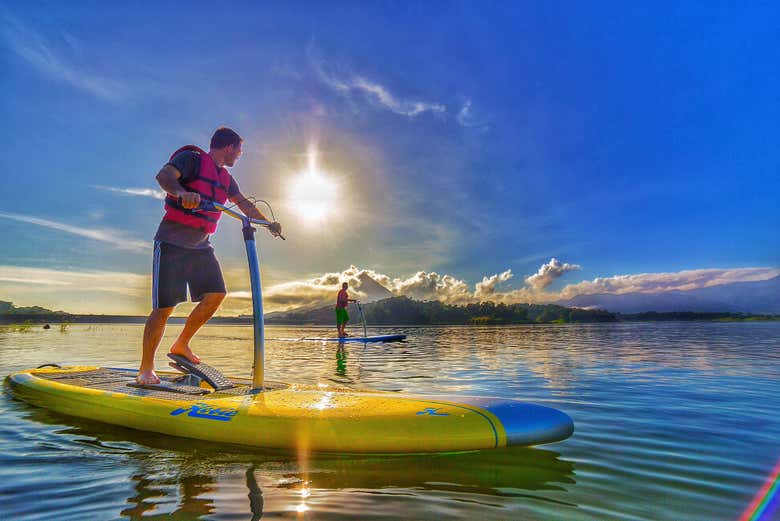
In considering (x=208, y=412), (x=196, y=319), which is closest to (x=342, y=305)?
(x=196, y=319)

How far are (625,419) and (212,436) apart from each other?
3.93 metres

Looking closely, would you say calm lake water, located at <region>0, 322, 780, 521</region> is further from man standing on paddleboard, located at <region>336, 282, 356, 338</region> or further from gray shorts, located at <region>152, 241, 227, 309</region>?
man standing on paddleboard, located at <region>336, 282, 356, 338</region>

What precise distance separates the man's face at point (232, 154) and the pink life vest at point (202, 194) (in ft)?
0.44

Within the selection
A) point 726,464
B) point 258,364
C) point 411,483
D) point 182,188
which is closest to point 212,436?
point 258,364

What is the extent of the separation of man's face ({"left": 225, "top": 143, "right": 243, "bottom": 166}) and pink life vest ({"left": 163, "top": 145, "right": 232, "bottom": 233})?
13cm

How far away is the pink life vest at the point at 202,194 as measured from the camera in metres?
4.90

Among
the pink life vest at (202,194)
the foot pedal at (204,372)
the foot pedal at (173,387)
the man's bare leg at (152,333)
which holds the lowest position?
the foot pedal at (173,387)

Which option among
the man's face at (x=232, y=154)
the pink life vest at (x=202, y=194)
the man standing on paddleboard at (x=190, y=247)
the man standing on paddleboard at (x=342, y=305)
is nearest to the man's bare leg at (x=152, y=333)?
the man standing on paddleboard at (x=190, y=247)

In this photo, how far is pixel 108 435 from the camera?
4148 mm

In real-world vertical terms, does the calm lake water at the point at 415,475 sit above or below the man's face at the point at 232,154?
below

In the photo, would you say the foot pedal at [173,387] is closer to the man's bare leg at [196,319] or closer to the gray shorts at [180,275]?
the man's bare leg at [196,319]

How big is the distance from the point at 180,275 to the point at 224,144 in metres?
1.50

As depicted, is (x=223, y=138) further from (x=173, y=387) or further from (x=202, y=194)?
(x=173, y=387)

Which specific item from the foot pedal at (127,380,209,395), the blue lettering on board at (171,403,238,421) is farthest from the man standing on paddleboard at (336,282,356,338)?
the blue lettering on board at (171,403,238,421)
